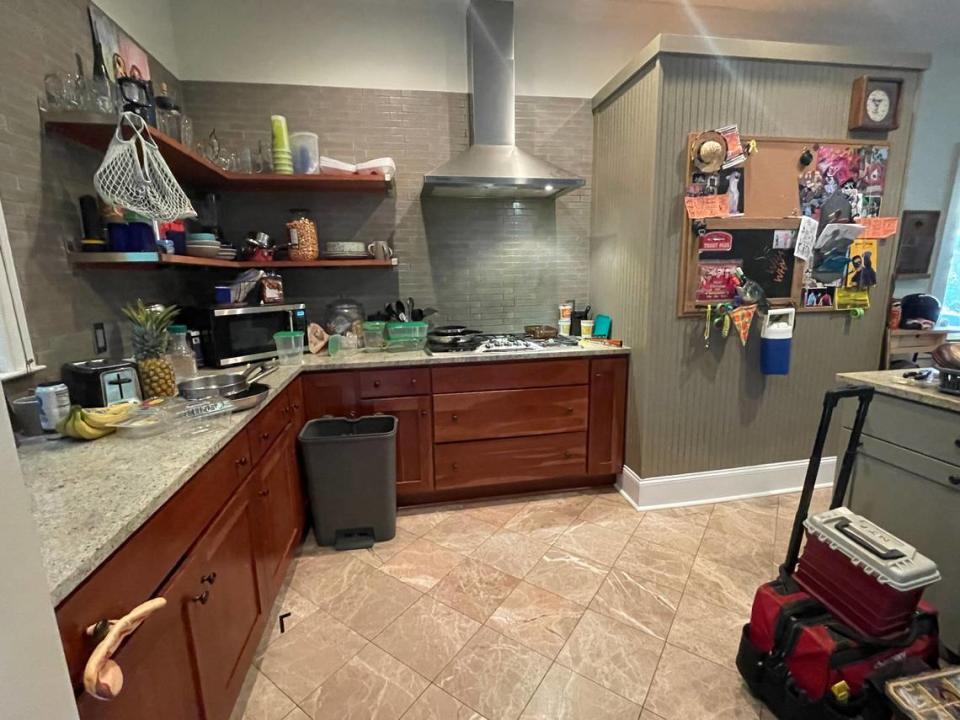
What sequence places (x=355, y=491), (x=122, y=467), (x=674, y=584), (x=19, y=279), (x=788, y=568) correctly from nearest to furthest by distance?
(x=122, y=467), (x=19, y=279), (x=788, y=568), (x=674, y=584), (x=355, y=491)

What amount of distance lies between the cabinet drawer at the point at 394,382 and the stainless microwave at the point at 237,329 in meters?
0.55

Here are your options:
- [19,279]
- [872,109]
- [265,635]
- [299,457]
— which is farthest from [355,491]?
[872,109]

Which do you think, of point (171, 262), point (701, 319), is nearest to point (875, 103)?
point (701, 319)

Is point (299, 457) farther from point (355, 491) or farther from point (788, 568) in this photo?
point (788, 568)

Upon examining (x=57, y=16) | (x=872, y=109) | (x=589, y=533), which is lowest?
(x=589, y=533)

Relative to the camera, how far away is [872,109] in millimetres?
2303

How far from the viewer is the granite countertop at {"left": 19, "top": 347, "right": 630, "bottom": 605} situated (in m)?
0.73

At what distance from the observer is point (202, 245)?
6.98 feet

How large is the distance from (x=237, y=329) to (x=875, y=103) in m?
3.52

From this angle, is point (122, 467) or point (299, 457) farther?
point (299, 457)

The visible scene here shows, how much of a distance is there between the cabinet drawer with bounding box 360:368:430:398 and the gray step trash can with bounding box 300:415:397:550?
175mm

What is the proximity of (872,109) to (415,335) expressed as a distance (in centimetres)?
274

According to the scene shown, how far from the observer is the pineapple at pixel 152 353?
161 cm

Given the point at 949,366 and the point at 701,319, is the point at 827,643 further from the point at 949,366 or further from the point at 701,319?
the point at 701,319
